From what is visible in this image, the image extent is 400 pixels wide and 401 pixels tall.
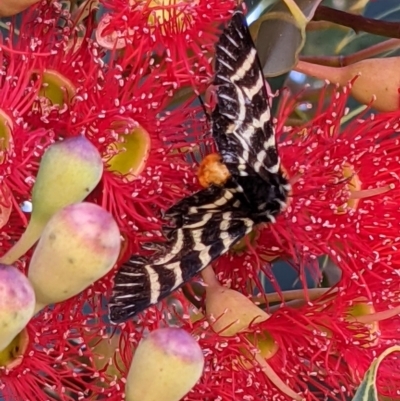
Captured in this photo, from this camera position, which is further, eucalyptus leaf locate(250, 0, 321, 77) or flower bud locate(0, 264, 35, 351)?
eucalyptus leaf locate(250, 0, 321, 77)

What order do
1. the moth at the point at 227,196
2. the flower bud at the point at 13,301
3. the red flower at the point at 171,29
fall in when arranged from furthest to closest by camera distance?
1. the red flower at the point at 171,29
2. the moth at the point at 227,196
3. the flower bud at the point at 13,301

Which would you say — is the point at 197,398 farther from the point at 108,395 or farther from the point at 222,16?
the point at 222,16

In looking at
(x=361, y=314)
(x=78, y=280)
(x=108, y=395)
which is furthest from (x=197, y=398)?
(x=78, y=280)

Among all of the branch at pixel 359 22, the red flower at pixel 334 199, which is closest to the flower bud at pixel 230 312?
the red flower at pixel 334 199

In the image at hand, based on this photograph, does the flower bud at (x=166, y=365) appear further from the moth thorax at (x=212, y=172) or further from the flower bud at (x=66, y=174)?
the moth thorax at (x=212, y=172)

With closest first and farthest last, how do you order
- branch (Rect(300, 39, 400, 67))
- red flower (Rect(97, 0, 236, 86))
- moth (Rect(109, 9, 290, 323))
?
moth (Rect(109, 9, 290, 323)) → red flower (Rect(97, 0, 236, 86)) → branch (Rect(300, 39, 400, 67))

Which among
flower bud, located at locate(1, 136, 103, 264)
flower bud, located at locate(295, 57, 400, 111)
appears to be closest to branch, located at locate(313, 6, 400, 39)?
flower bud, located at locate(295, 57, 400, 111)

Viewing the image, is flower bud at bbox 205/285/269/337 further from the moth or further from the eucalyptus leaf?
the eucalyptus leaf
